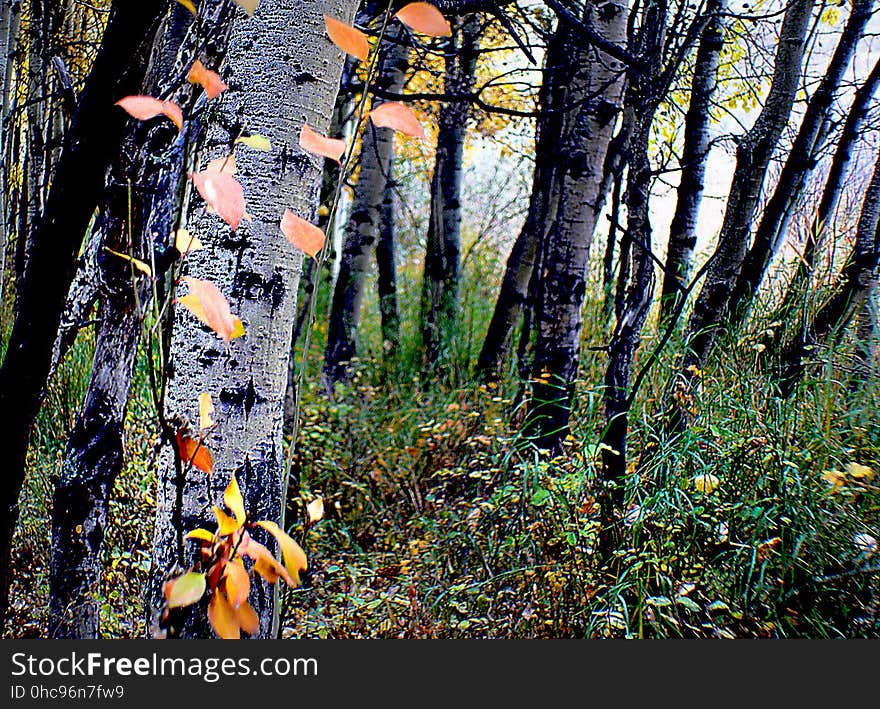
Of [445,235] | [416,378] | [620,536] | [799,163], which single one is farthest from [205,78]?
[445,235]

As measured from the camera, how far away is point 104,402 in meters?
1.73

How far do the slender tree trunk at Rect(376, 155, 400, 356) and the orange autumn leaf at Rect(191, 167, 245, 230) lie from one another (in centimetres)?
360

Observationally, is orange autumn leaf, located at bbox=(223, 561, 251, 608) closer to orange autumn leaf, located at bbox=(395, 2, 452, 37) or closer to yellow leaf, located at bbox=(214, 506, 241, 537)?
yellow leaf, located at bbox=(214, 506, 241, 537)

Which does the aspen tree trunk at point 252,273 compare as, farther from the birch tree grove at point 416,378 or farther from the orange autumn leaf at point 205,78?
the orange autumn leaf at point 205,78

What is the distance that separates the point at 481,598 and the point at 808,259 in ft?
5.38

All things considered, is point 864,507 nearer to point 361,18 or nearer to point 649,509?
point 649,509

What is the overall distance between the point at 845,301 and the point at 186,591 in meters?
2.32

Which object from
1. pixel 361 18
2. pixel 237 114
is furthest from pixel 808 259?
pixel 237 114

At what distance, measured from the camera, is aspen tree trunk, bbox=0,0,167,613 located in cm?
85

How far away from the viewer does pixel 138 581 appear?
214 centimetres

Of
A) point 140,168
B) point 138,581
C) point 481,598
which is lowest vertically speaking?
point 138,581

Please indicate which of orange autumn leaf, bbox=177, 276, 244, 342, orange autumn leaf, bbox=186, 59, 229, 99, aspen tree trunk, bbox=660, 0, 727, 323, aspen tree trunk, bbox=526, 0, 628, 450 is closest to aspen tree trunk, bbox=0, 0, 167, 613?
orange autumn leaf, bbox=186, 59, 229, 99

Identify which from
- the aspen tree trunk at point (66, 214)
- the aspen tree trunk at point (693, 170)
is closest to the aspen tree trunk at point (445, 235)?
the aspen tree trunk at point (693, 170)

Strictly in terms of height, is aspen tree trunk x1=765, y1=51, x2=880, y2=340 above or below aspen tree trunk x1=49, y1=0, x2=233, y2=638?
above
